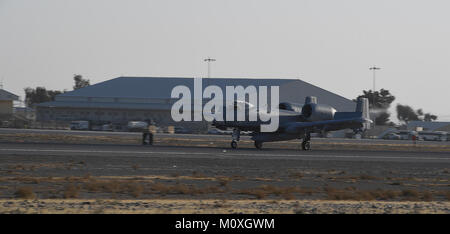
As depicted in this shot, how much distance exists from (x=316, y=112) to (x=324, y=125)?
3.79 feet

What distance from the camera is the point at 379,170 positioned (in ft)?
91.7

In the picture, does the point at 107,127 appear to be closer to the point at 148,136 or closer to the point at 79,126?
the point at 79,126

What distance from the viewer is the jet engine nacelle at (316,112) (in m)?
43.0

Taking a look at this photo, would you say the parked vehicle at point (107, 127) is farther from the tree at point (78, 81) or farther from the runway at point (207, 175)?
the tree at point (78, 81)

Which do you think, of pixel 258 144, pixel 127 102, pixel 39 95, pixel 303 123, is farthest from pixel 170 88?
pixel 39 95

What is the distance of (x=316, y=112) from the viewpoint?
1702 inches

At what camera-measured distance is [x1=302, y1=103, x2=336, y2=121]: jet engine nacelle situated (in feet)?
141

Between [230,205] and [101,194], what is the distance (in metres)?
4.19

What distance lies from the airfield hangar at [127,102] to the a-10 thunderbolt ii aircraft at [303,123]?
143ft

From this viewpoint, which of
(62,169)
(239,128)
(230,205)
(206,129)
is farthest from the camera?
(206,129)

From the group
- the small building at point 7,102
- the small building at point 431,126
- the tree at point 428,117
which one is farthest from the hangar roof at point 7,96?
the tree at point 428,117

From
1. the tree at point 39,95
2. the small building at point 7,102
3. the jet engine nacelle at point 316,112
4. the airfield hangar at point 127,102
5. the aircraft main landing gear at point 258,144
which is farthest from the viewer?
the tree at point 39,95
